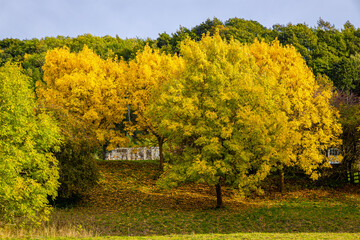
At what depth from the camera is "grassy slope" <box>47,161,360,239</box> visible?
21391 millimetres

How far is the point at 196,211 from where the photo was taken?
82.3 ft

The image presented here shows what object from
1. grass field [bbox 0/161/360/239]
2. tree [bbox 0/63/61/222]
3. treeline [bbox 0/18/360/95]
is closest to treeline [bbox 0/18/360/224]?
tree [bbox 0/63/61/222]

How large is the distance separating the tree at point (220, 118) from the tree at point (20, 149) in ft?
25.3

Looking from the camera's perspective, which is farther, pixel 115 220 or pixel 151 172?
pixel 151 172

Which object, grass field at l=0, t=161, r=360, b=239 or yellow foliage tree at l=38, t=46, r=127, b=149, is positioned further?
yellow foliage tree at l=38, t=46, r=127, b=149

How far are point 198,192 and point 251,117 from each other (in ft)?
33.3

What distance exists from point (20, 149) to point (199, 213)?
11292 millimetres

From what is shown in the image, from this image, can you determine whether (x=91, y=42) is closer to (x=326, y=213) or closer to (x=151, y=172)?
(x=151, y=172)

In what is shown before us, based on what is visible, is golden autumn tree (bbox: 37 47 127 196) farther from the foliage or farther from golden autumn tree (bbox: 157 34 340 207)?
the foliage

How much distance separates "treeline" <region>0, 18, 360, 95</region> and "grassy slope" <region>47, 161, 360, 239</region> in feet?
79.0

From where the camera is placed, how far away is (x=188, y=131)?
23906 millimetres

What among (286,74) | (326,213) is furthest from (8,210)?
(286,74)

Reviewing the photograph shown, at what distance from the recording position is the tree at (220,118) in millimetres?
23422

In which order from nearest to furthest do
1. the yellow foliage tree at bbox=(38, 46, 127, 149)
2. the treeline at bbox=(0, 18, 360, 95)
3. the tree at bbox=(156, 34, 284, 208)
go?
the tree at bbox=(156, 34, 284, 208), the yellow foliage tree at bbox=(38, 46, 127, 149), the treeline at bbox=(0, 18, 360, 95)
